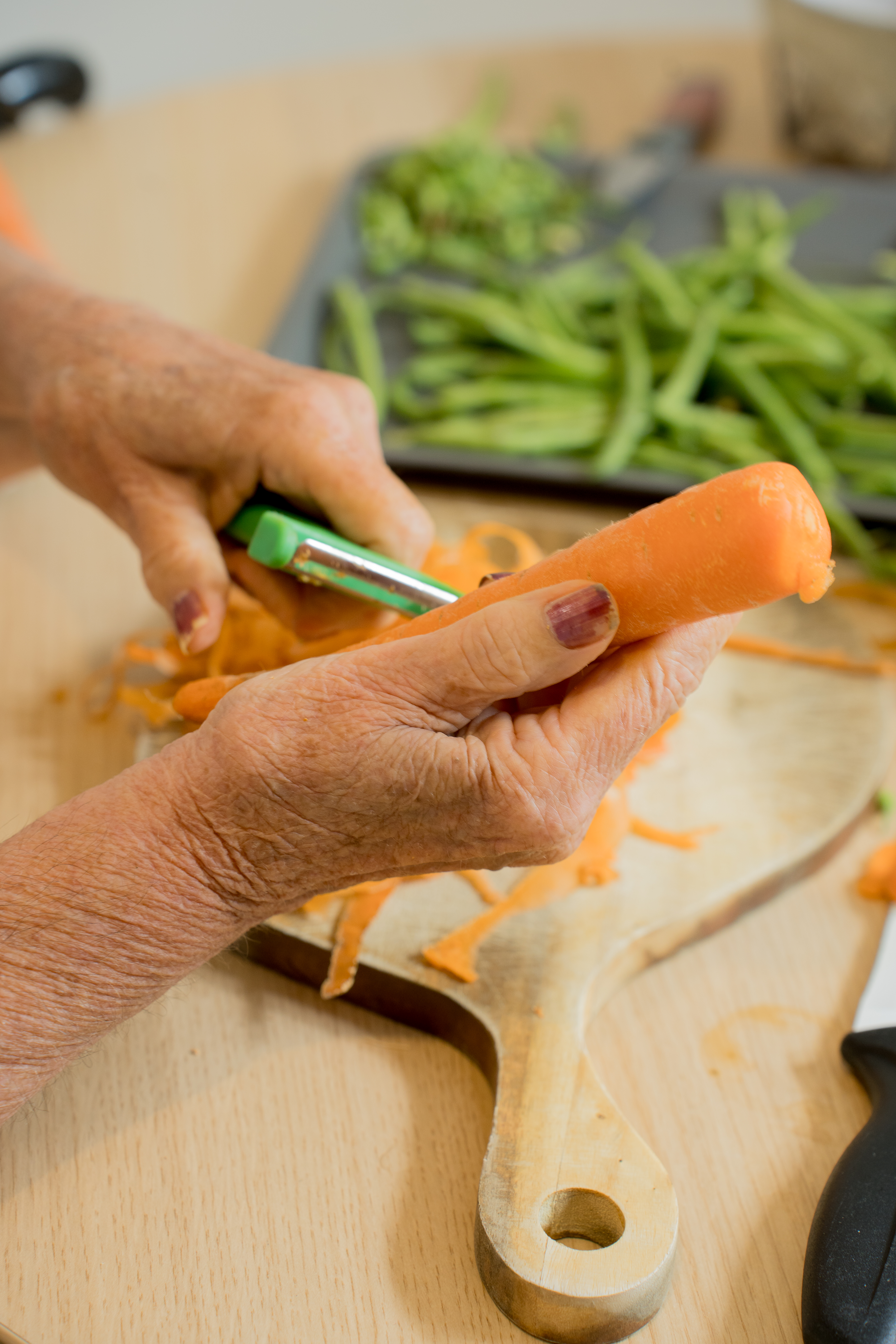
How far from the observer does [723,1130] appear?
40.0 inches

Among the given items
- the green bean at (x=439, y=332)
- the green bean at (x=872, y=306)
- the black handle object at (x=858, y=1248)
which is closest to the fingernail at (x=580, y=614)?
the black handle object at (x=858, y=1248)

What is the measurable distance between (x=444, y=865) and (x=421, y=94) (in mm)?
2619

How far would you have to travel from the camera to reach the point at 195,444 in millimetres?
1206

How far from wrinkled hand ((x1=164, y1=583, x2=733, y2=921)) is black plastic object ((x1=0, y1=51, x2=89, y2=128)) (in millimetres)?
2333

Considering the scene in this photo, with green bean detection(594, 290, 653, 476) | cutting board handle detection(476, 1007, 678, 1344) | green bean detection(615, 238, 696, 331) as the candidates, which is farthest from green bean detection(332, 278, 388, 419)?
cutting board handle detection(476, 1007, 678, 1344)

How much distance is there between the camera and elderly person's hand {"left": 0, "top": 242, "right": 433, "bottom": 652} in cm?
116

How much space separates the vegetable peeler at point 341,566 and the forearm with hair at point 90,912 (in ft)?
0.75

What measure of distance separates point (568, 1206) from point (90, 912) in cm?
47

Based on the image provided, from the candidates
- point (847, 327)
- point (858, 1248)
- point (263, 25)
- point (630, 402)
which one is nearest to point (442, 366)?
point (630, 402)

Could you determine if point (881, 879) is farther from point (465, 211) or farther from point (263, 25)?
point (263, 25)

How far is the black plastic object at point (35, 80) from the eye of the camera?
2539mm

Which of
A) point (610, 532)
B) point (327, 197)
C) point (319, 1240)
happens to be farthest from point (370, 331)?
point (319, 1240)

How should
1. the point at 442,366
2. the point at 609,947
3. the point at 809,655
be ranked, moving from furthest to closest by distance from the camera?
the point at 442,366
the point at 809,655
the point at 609,947

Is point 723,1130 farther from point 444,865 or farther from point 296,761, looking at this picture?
point 296,761
